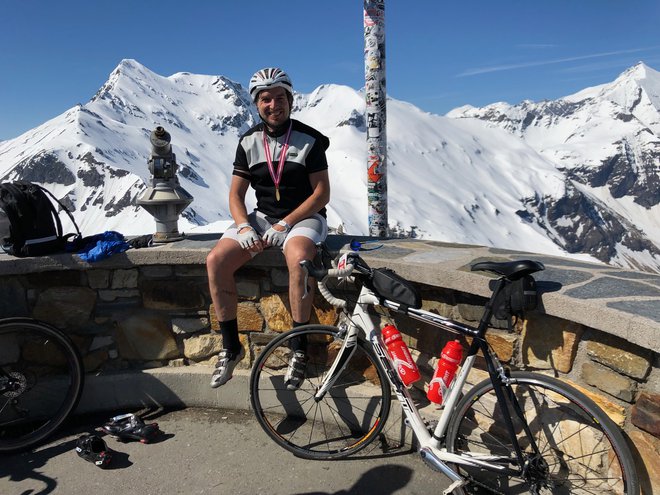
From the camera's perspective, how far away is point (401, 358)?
3273 mm

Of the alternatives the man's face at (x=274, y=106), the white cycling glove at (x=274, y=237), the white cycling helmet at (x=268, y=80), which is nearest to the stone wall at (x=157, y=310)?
the white cycling glove at (x=274, y=237)

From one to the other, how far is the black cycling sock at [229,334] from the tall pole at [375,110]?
259 cm

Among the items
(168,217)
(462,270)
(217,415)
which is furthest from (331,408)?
(168,217)

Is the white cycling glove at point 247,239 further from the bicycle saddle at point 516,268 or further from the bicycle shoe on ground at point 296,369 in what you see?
the bicycle saddle at point 516,268

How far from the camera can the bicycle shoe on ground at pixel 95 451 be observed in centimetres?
370

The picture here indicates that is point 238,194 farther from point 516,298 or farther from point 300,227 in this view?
point 516,298

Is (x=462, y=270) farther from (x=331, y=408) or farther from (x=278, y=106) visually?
(x=278, y=106)

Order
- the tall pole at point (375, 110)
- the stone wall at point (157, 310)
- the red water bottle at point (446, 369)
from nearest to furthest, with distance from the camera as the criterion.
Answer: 1. the red water bottle at point (446, 369)
2. the stone wall at point (157, 310)
3. the tall pole at point (375, 110)

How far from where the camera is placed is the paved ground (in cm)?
344

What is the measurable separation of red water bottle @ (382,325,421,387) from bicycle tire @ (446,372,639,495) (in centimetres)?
36

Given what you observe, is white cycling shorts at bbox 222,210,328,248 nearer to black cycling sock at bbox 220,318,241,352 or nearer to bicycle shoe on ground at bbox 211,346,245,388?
black cycling sock at bbox 220,318,241,352

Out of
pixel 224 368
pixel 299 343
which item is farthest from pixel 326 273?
pixel 224 368

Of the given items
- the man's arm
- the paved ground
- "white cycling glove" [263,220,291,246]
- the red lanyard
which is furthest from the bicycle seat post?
the man's arm

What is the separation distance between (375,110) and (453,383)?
3769 mm
